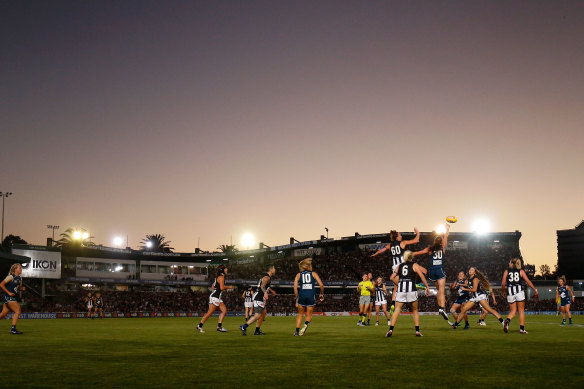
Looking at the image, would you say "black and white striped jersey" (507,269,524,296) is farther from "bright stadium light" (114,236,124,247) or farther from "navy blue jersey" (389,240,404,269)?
"bright stadium light" (114,236,124,247)

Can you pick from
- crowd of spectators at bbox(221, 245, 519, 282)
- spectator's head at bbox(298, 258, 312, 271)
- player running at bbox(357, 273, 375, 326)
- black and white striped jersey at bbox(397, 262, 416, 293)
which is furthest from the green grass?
crowd of spectators at bbox(221, 245, 519, 282)

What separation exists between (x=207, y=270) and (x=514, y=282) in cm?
8220

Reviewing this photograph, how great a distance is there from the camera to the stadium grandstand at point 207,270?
6556cm

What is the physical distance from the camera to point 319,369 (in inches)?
310

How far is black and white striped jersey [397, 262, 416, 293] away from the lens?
47.5 ft

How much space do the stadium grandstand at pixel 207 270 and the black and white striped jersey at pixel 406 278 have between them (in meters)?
43.8

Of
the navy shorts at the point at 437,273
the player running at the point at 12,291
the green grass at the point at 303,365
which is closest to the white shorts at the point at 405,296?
the green grass at the point at 303,365

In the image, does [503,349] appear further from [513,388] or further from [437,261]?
[437,261]

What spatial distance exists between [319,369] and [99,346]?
669cm

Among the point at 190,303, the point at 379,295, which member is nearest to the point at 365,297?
the point at 379,295

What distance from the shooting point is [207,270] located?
95.1 metres

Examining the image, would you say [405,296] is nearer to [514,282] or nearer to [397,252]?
[397,252]

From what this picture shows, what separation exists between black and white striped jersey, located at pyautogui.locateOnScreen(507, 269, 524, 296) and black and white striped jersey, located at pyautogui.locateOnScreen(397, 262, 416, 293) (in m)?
4.00

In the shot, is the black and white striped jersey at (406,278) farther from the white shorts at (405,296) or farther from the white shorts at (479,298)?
the white shorts at (479,298)
